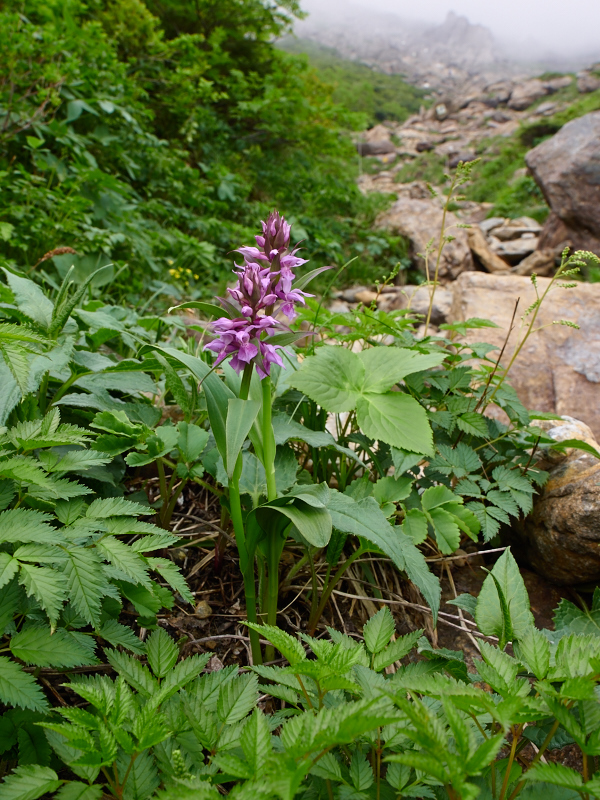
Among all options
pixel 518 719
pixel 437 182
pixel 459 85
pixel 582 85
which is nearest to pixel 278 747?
pixel 518 719


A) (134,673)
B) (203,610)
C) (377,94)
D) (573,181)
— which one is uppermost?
(377,94)

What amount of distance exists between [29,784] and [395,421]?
969 mm

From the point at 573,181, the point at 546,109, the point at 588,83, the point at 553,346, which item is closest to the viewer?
the point at 553,346

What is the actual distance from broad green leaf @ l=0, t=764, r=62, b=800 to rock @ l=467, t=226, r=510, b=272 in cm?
724

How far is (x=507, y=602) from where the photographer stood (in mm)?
807

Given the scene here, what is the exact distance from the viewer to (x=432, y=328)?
15.3ft

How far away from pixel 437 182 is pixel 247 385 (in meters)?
14.1

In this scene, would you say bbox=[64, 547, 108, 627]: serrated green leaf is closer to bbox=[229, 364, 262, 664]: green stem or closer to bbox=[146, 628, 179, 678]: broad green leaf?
bbox=[146, 628, 179, 678]: broad green leaf

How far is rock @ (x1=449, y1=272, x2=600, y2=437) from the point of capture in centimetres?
229

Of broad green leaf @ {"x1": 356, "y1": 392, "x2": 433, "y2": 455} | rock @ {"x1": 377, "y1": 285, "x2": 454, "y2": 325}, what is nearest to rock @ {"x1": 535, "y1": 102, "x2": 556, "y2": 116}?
rock @ {"x1": 377, "y1": 285, "x2": 454, "y2": 325}

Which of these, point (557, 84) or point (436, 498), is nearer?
point (436, 498)

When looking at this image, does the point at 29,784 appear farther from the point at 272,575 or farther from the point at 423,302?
the point at 423,302

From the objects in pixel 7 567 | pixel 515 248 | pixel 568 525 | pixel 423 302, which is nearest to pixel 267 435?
pixel 7 567

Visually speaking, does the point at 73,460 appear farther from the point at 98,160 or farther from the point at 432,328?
the point at 432,328
